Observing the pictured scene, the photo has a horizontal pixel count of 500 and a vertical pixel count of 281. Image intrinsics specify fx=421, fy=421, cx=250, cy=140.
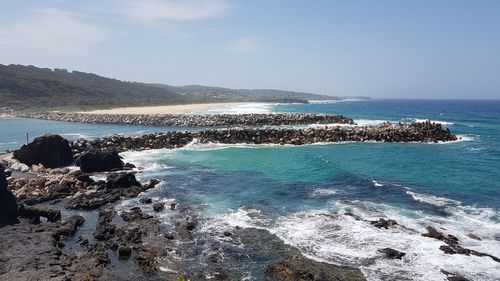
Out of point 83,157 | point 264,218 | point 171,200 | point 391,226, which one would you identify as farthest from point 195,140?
point 391,226

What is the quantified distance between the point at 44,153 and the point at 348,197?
2450cm

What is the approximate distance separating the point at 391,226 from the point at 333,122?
5089 cm

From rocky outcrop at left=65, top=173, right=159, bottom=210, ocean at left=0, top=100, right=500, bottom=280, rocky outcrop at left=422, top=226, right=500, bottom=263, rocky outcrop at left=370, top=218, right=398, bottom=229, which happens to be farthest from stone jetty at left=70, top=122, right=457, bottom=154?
rocky outcrop at left=422, top=226, right=500, bottom=263

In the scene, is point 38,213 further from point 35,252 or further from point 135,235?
point 135,235

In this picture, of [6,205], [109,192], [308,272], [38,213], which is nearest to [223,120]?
[109,192]

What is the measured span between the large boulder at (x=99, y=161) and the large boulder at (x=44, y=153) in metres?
3.23

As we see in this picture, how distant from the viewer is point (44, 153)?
1351 inches

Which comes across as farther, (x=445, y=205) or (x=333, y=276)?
(x=445, y=205)

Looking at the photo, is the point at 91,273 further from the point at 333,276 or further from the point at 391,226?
the point at 391,226

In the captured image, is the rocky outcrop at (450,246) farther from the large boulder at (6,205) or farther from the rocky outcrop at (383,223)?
the large boulder at (6,205)

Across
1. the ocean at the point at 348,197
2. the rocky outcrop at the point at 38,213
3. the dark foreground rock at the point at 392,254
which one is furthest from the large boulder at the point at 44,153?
the dark foreground rock at the point at 392,254

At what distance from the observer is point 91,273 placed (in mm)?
15141

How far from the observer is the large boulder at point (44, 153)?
34094mm

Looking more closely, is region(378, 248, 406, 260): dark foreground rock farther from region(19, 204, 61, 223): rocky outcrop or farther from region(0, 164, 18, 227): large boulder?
region(0, 164, 18, 227): large boulder
